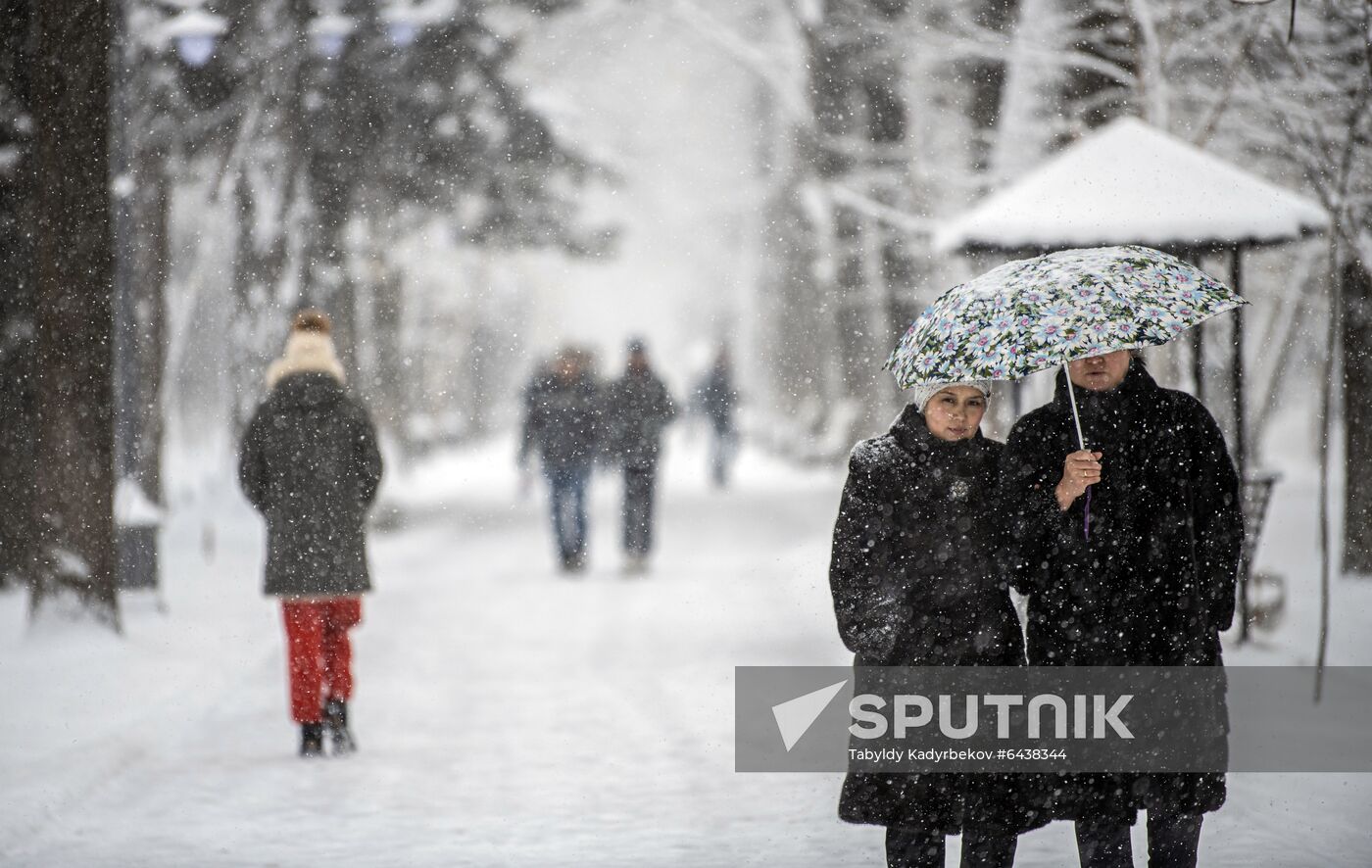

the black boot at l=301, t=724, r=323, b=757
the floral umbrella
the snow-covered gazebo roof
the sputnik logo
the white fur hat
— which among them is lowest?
the sputnik logo

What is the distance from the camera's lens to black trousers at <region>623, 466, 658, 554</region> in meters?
15.4

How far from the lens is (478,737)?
27.2ft

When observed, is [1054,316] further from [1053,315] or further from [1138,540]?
[1138,540]

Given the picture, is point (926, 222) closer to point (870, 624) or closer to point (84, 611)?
point (84, 611)

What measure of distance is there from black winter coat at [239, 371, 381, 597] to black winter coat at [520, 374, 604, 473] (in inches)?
301

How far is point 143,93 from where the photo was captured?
17.4 metres

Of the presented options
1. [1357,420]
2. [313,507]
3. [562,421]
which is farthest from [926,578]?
[562,421]

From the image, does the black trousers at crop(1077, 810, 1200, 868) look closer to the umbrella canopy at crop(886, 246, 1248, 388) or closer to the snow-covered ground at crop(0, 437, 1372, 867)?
the snow-covered ground at crop(0, 437, 1372, 867)

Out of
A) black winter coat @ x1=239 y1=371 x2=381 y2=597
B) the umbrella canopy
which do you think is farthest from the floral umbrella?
black winter coat @ x1=239 y1=371 x2=381 y2=597

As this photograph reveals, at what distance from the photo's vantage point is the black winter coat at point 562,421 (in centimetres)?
1538

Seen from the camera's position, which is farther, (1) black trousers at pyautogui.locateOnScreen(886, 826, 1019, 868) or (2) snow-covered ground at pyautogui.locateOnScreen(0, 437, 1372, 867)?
(2) snow-covered ground at pyautogui.locateOnScreen(0, 437, 1372, 867)

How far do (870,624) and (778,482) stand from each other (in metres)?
26.5

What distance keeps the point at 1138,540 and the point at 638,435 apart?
10.6 metres

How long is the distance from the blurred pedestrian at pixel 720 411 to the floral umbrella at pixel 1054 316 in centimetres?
2109
